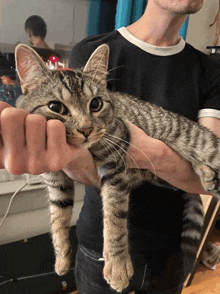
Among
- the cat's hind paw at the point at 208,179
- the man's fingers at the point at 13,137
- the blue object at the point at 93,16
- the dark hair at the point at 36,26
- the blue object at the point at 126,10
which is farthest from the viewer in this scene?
the blue object at the point at 93,16

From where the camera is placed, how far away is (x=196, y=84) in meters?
0.86

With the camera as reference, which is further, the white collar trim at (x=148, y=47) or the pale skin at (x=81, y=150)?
the white collar trim at (x=148, y=47)

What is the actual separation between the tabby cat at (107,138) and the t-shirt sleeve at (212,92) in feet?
0.27

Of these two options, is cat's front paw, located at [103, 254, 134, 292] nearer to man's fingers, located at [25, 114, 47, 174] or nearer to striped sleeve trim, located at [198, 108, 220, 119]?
man's fingers, located at [25, 114, 47, 174]

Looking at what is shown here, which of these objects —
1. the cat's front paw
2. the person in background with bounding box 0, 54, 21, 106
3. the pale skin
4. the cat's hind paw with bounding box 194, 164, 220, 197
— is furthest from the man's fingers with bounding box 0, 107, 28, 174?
the person in background with bounding box 0, 54, 21, 106

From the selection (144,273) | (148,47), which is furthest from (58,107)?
(144,273)

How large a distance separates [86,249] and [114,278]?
0.23 meters

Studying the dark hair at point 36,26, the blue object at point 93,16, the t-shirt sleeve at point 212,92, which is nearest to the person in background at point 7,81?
the dark hair at point 36,26

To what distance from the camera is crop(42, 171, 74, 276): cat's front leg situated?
2.57 ft

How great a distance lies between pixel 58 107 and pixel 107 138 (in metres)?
0.18

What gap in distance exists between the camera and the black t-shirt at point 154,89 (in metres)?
0.85

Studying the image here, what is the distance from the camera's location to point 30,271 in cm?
148

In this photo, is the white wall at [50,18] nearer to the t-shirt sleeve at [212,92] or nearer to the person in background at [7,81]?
the person in background at [7,81]

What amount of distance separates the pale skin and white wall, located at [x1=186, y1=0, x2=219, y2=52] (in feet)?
4.08
